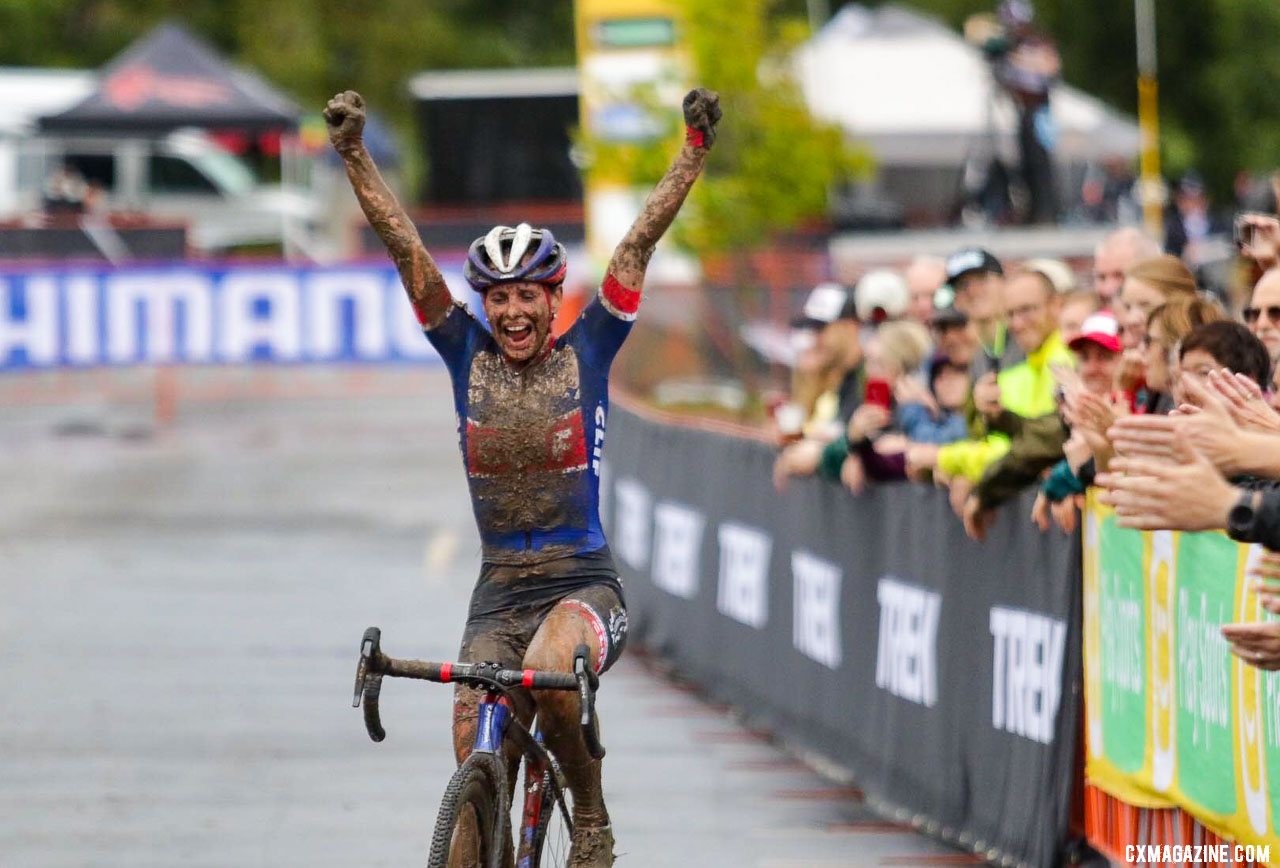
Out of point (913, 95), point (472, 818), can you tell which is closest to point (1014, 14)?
point (913, 95)

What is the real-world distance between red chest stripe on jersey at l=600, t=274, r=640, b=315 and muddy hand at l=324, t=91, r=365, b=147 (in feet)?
2.94

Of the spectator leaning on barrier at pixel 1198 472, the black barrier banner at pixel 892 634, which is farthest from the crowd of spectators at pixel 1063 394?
the black barrier banner at pixel 892 634

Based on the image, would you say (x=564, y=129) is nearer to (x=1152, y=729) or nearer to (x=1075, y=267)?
(x=1075, y=267)

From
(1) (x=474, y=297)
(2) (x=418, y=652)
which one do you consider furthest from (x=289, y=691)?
(1) (x=474, y=297)

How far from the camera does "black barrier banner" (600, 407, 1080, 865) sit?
919cm

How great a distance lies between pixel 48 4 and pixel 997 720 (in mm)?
49638

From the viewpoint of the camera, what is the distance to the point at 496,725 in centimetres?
729

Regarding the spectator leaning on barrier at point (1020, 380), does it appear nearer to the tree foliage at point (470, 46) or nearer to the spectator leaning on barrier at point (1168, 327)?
the spectator leaning on barrier at point (1168, 327)

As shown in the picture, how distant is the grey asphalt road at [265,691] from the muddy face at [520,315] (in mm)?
2667

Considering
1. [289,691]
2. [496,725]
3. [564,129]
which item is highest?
[564,129]

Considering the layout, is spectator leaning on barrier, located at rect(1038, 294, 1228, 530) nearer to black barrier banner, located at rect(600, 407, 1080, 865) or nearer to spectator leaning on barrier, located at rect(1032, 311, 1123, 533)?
spectator leaning on barrier, located at rect(1032, 311, 1123, 533)

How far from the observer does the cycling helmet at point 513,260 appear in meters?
7.61

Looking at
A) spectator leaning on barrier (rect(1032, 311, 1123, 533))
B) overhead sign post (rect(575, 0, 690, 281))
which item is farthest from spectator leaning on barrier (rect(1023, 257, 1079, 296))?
overhead sign post (rect(575, 0, 690, 281))

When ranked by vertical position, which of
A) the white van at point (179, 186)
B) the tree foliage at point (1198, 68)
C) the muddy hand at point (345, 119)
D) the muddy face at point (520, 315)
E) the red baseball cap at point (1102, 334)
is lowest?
the red baseball cap at point (1102, 334)
